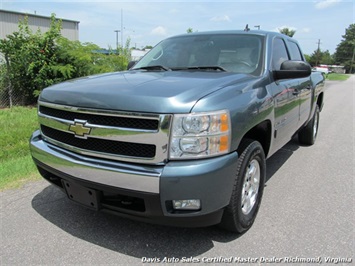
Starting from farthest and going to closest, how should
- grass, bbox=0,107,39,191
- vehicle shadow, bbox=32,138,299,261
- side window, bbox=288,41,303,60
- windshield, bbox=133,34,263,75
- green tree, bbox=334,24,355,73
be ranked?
1. green tree, bbox=334,24,355,73
2. side window, bbox=288,41,303,60
3. grass, bbox=0,107,39,191
4. windshield, bbox=133,34,263,75
5. vehicle shadow, bbox=32,138,299,261

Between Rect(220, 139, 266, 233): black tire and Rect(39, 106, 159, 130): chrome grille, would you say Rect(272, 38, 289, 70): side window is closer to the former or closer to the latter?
Rect(220, 139, 266, 233): black tire

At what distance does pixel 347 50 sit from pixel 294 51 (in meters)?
112

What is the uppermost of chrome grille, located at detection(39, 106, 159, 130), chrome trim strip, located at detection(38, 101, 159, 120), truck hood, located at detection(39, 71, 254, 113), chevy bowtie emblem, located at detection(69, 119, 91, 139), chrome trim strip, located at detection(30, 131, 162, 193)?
truck hood, located at detection(39, 71, 254, 113)

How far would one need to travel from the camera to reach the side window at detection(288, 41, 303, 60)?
4.91 m

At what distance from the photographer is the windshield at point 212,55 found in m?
3.58

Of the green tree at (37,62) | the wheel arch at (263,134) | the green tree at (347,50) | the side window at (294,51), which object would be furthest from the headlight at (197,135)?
the green tree at (347,50)

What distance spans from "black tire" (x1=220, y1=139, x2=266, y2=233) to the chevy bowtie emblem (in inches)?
48.8

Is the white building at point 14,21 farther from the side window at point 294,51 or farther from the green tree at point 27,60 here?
the side window at point 294,51

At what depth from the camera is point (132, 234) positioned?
115 inches

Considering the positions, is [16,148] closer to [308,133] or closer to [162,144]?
[162,144]

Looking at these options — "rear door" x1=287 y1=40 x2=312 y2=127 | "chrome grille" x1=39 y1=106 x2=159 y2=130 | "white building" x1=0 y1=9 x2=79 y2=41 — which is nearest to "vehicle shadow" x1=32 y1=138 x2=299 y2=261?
"chrome grille" x1=39 y1=106 x2=159 y2=130

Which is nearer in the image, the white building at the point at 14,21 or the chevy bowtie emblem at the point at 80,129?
the chevy bowtie emblem at the point at 80,129

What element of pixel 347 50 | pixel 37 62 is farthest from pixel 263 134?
pixel 347 50

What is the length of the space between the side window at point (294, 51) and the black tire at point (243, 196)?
97.0 inches
